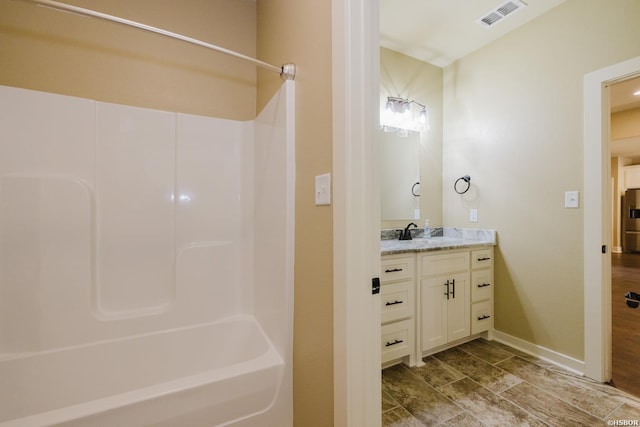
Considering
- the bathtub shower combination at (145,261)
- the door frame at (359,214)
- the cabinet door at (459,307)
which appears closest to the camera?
the door frame at (359,214)

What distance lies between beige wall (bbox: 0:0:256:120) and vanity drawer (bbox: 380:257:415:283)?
144 cm

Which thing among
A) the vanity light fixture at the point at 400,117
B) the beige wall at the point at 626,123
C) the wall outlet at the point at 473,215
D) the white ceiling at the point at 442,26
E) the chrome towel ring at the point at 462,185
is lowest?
the wall outlet at the point at 473,215

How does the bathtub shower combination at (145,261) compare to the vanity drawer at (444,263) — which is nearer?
the bathtub shower combination at (145,261)

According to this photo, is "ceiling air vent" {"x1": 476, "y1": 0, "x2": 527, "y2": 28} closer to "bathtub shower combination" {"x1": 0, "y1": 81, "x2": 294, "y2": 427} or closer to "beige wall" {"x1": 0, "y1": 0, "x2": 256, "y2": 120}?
"beige wall" {"x1": 0, "y1": 0, "x2": 256, "y2": 120}

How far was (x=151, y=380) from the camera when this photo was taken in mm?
1518

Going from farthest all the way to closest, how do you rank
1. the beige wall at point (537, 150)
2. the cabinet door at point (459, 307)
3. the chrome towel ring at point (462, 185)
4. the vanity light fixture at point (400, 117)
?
1. the chrome towel ring at point (462, 185)
2. the vanity light fixture at point (400, 117)
3. the cabinet door at point (459, 307)
4. the beige wall at point (537, 150)

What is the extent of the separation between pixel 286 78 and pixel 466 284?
6.83ft

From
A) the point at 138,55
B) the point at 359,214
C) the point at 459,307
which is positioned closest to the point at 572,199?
the point at 459,307

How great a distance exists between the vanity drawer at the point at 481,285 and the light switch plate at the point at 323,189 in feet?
6.14

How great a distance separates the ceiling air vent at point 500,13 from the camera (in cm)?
201

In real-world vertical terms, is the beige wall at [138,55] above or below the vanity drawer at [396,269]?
above

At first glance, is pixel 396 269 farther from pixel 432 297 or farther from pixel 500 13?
pixel 500 13

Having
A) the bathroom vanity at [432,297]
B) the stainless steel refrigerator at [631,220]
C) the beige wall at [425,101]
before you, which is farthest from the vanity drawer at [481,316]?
the stainless steel refrigerator at [631,220]

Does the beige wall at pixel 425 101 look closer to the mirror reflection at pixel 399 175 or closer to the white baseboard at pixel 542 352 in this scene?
the mirror reflection at pixel 399 175
